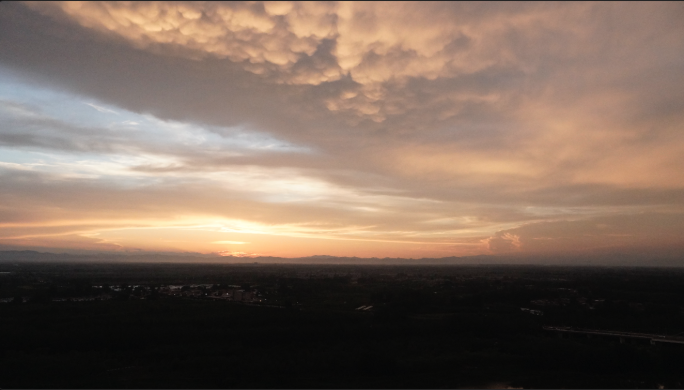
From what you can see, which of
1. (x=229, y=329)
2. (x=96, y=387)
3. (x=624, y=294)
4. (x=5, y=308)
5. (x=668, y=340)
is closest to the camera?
(x=96, y=387)

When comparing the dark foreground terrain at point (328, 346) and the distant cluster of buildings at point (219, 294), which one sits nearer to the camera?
the dark foreground terrain at point (328, 346)

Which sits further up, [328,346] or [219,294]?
[219,294]

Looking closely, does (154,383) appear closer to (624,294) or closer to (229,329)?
(229,329)

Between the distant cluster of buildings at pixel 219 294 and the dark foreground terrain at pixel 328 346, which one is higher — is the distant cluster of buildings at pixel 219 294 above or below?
above

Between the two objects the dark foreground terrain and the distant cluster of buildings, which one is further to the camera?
the distant cluster of buildings

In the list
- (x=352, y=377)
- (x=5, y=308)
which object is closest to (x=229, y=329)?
(x=352, y=377)

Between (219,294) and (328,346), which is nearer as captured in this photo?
(328,346)

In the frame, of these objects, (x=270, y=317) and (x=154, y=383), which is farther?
(x=270, y=317)

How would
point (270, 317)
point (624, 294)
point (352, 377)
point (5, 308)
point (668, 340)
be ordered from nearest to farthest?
point (352, 377) → point (668, 340) → point (270, 317) → point (5, 308) → point (624, 294)

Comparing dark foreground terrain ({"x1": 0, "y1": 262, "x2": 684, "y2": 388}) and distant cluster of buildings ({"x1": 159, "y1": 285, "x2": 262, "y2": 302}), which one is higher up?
distant cluster of buildings ({"x1": 159, "y1": 285, "x2": 262, "y2": 302})

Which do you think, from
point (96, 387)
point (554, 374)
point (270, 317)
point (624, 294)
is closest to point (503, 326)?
point (554, 374)
